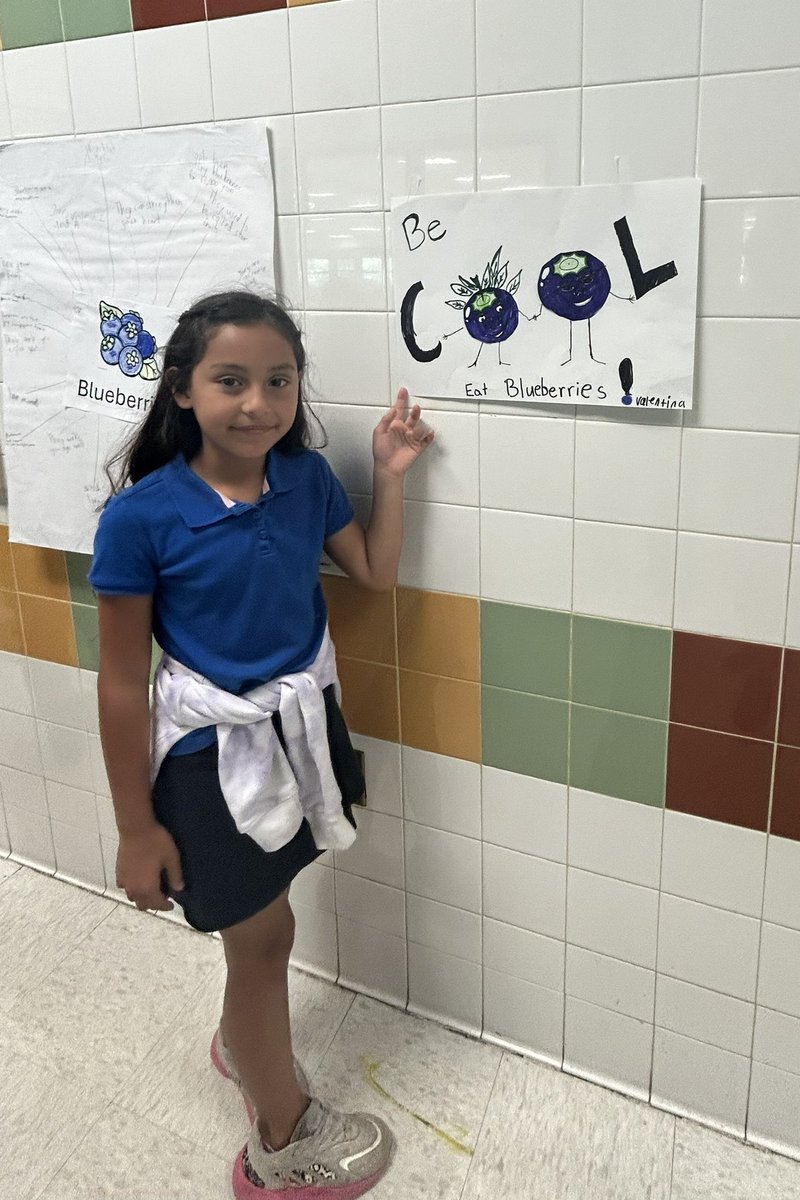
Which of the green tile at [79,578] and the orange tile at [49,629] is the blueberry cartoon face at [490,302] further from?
the orange tile at [49,629]

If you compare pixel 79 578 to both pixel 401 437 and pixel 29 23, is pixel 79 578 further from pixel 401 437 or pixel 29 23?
pixel 29 23

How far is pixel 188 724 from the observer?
134 centimetres

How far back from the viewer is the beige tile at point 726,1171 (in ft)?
4.76

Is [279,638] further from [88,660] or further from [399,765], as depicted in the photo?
[88,660]

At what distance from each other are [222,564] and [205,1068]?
98cm

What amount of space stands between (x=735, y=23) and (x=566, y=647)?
824mm

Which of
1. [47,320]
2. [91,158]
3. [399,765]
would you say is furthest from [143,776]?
[91,158]

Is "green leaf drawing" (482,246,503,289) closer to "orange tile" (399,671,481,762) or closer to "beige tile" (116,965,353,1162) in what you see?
"orange tile" (399,671,481,762)

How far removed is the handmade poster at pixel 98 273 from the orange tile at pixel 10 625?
0.75 feet

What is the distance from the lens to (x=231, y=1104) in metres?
1.63

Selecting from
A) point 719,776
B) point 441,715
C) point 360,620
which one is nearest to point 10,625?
point 360,620

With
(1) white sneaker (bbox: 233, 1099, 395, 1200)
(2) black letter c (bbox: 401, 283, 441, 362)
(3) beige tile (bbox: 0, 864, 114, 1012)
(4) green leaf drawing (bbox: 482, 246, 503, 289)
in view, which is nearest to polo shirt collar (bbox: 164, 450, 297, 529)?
(2) black letter c (bbox: 401, 283, 441, 362)

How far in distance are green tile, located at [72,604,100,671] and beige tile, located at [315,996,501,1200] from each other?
2.82ft

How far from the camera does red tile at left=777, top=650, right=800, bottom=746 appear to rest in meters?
1.29
